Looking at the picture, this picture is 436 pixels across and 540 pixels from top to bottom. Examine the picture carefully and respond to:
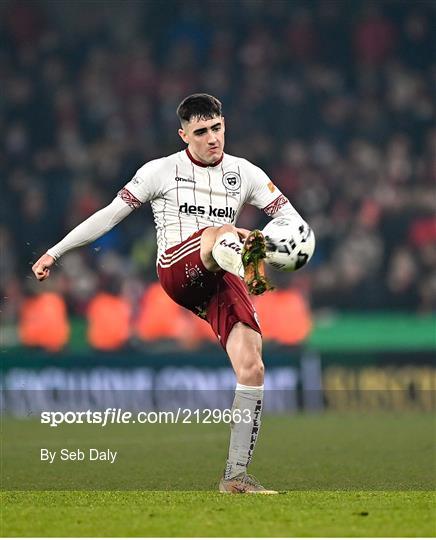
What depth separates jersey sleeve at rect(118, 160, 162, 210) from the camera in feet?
25.2

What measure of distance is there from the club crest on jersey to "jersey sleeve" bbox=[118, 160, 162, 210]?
0.40 meters

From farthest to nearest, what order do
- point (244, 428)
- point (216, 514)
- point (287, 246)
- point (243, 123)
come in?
1. point (243, 123)
2. point (244, 428)
3. point (287, 246)
4. point (216, 514)

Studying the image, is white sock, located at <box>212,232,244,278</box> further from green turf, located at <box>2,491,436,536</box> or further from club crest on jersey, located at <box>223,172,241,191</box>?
green turf, located at <box>2,491,436,536</box>

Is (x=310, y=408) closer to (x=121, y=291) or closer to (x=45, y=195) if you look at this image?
(x=121, y=291)

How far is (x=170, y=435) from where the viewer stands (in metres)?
12.5

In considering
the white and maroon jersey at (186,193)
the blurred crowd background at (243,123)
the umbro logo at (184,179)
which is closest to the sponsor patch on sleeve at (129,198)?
the white and maroon jersey at (186,193)

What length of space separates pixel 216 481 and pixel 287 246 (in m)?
2.07

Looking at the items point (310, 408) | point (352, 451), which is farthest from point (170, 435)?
point (310, 408)

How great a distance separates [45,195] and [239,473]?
40.4 ft

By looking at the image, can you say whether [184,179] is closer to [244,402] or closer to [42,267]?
[42,267]

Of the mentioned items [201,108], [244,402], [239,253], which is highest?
[201,108]

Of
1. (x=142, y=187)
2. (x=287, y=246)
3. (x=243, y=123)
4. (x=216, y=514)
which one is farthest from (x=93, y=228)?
(x=243, y=123)

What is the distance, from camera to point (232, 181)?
25.6 feet

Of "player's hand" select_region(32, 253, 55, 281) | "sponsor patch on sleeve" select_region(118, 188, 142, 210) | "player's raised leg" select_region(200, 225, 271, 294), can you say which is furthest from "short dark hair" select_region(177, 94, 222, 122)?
"player's hand" select_region(32, 253, 55, 281)
